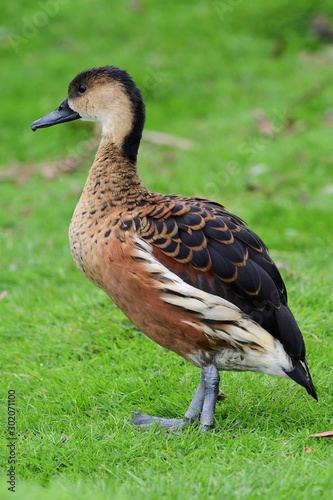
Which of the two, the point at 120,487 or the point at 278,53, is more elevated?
the point at 278,53

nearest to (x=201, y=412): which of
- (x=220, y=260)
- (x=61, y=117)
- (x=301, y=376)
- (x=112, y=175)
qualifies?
(x=301, y=376)

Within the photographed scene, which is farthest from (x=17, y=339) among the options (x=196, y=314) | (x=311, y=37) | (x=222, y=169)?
(x=311, y=37)

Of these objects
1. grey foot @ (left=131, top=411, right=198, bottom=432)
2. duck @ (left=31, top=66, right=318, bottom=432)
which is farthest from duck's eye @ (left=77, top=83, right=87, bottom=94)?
grey foot @ (left=131, top=411, right=198, bottom=432)

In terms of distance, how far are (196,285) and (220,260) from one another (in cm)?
19

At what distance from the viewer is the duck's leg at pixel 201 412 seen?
345 cm

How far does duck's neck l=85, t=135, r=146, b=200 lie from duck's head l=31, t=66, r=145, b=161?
0.05m

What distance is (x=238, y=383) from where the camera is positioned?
3.99 meters

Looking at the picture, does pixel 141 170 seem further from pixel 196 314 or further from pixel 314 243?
pixel 196 314

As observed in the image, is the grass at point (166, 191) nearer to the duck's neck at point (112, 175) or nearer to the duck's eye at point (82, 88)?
the duck's neck at point (112, 175)

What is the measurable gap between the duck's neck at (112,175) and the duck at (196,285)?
11cm

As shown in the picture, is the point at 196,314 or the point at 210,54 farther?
the point at 210,54

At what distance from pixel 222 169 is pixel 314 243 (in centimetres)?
220

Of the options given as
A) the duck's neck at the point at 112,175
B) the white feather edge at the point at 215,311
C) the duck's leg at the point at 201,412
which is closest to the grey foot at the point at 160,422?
the duck's leg at the point at 201,412

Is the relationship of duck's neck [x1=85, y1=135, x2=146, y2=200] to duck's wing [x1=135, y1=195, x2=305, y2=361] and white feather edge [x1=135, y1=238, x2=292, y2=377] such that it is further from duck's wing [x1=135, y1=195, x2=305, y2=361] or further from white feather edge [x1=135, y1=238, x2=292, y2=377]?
white feather edge [x1=135, y1=238, x2=292, y2=377]
